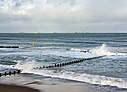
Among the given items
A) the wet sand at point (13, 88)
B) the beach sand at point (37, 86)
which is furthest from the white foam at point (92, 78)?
the wet sand at point (13, 88)

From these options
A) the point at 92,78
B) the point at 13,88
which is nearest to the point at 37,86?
the point at 13,88

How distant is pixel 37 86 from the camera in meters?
29.0

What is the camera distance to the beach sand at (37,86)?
27116mm

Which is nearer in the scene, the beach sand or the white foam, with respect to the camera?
the beach sand

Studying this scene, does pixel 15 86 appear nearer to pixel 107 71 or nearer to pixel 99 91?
pixel 99 91

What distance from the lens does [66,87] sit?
28.2m

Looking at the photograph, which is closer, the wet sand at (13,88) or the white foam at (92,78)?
the wet sand at (13,88)

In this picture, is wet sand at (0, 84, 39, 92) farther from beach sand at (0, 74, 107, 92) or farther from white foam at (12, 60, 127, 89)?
white foam at (12, 60, 127, 89)

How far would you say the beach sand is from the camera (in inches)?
1068

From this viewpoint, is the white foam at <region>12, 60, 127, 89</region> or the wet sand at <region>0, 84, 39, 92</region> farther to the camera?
the white foam at <region>12, 60, 127, 89</region>

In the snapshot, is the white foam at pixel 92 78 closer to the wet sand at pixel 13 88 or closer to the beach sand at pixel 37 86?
the beach sand at pixel 37 86

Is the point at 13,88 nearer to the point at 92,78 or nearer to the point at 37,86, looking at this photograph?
the point at 37,86

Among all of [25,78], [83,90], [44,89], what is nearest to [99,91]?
[83,90]

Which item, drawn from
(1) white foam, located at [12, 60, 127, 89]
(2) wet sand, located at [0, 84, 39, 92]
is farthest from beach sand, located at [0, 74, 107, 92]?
(1) white foam, located at [12, 60, 127, 89]
